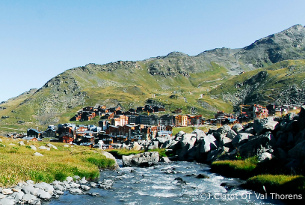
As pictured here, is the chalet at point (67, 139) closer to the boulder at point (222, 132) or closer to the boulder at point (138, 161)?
the boulder at point (138, 161)

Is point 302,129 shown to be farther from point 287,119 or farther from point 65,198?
point 65,198

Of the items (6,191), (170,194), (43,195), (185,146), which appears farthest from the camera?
(185,146)

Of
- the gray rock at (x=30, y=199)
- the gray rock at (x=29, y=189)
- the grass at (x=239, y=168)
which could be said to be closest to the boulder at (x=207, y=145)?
the grass at (x=239, y=168)

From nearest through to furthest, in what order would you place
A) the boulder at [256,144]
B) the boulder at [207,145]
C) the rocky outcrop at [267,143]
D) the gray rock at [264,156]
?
the rocky outcrop at [267,143] → the gray rock at [264,156] → the boulder at [256,144] → the boulder at [207,145]

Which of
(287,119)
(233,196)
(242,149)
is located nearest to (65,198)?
(233,196)

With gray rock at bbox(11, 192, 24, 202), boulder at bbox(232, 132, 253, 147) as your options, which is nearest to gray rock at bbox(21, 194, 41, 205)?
gray rock at bbox(11, 192, 24, 202)

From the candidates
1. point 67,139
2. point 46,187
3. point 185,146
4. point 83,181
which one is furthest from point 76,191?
point 67,139

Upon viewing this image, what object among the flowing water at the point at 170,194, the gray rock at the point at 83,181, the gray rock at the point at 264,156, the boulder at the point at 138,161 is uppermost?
the gray rock at the point at 264,156

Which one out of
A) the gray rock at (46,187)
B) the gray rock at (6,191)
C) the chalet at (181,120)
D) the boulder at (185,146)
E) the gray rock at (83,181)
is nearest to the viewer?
the gray rock at (6,191)

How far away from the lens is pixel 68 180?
2948cm

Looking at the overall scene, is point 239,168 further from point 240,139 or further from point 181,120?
Answer: point 181,120

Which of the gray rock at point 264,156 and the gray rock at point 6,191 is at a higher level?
the gray rock at point 264,156

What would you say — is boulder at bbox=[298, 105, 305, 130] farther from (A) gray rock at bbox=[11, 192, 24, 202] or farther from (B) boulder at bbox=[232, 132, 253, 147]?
(A) gray rock at bbox=[11, 192, 24, 202]

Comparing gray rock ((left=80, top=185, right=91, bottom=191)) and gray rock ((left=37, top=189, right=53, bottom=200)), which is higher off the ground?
gray rock ((left=37, top=189, right=53, bottom=200))
